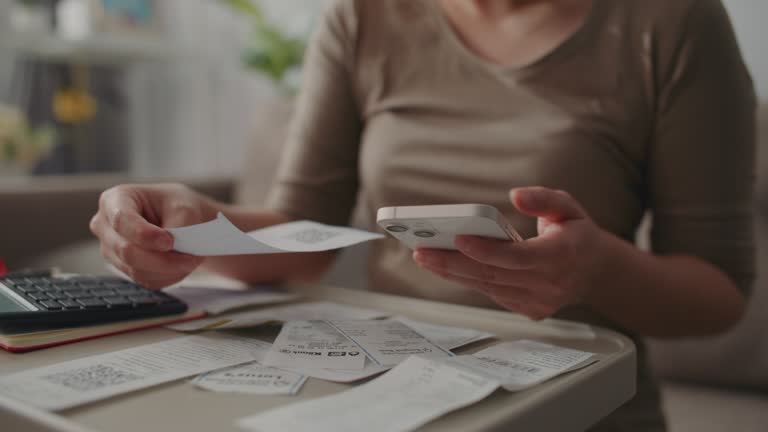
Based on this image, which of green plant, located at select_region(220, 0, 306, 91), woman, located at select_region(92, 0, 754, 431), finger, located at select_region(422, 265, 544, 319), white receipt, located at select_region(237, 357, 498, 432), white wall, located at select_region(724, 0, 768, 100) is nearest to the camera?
white receipt, located at select_region(237, 357, 498, 432)

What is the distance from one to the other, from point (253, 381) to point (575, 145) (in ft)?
1.63

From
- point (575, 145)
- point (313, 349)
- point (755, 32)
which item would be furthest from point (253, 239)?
point (755, 32)

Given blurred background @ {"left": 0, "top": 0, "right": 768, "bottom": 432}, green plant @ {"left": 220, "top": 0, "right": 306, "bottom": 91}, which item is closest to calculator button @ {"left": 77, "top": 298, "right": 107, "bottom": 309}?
blurred background @ {"left": 0, "top": 0, "right": 768, "bottom": 432}

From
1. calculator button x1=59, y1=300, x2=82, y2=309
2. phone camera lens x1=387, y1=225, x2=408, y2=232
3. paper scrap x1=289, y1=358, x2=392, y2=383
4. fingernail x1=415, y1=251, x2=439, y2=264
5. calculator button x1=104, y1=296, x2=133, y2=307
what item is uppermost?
phone camera lens x1=387, y1=225, x2=408, y2=232

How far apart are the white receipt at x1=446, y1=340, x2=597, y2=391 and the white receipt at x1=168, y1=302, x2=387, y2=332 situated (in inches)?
6.5

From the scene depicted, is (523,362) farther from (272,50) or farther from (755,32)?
(272,50)

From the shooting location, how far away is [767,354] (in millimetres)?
1122

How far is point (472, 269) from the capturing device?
1.71 feet

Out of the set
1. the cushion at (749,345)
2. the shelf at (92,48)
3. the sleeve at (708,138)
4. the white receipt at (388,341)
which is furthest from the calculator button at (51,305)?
the shelf at (92,48)

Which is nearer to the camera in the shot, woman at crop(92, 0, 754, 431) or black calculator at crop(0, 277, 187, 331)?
black calculator at crop(0, 277, 187, 331)

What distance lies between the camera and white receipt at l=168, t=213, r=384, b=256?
1.61 feet

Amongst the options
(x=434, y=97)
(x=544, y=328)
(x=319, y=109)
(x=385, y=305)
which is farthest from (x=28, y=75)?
(x=544, y=328)

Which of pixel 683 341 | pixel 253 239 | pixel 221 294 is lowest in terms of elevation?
pixel 683 341

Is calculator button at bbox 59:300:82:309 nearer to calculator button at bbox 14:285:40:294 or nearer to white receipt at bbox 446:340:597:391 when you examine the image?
calculator button at bbox 14:285:40:294
